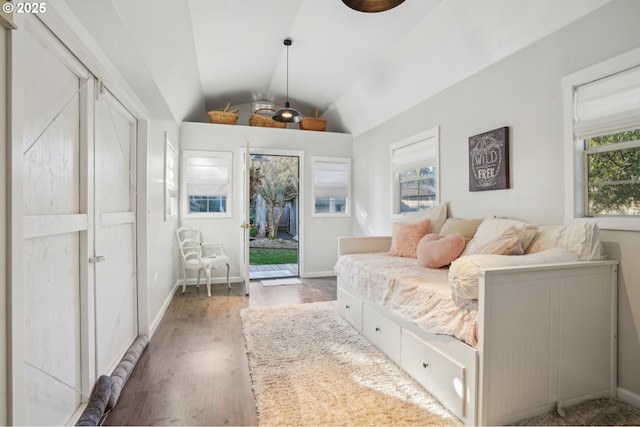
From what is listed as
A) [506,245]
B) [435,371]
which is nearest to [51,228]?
[435,371]

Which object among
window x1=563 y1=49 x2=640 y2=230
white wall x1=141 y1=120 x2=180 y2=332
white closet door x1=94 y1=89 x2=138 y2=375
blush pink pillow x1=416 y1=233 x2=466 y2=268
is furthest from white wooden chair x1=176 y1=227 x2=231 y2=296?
window x1=563 y1=49 x2=640 y2=230

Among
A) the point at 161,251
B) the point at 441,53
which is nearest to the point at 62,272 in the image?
the point at 161,251

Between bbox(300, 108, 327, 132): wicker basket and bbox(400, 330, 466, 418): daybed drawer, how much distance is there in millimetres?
4003

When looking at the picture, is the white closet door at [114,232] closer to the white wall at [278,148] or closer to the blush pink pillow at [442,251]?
the white wall at [278,148]

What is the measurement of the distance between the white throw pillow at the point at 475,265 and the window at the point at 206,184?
13.1ft

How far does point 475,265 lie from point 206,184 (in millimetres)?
4249

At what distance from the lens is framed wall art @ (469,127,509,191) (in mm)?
2651

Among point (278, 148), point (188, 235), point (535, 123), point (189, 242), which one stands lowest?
point (189, 242)

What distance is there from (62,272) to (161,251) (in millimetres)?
2033

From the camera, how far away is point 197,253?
4.51 metres

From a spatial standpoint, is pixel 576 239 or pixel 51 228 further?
pixel 576 239

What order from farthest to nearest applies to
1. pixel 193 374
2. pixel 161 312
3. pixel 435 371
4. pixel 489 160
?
pixel 161 312 → pixel 489 160 → pixel 193 374 → pixel 435 371

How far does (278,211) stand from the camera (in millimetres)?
9086

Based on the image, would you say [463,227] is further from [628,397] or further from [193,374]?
[193,374]
